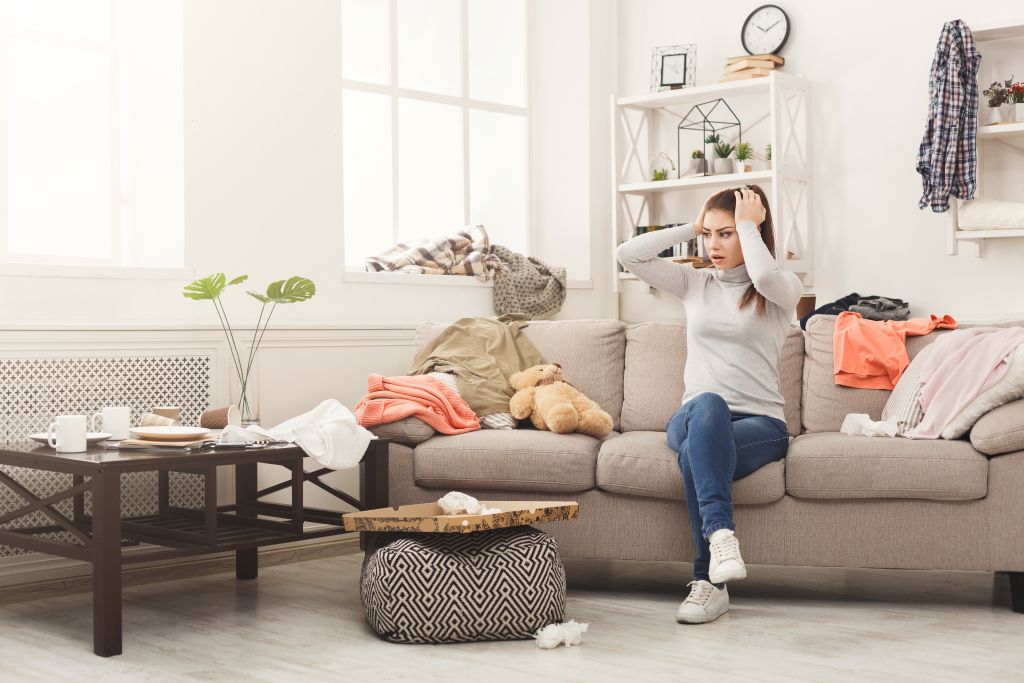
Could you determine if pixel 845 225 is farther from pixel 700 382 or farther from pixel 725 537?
pixel 725 537

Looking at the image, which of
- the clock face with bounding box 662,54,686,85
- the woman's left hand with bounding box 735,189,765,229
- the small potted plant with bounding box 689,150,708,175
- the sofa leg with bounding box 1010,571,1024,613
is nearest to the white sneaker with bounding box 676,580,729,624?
the sofa leg with bounding box 1010,571,1024,613

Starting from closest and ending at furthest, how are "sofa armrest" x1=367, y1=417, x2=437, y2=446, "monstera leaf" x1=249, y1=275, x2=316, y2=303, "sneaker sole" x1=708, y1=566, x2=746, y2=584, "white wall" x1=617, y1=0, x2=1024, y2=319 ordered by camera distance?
"sneaker sole" x1=708, y1=566, x2=746, y2=584 < "sofa armrest" x1=367, y1=417, x2=437, y2=446 < "monstera leaf" x1=249, y1=275, x2=316, y2=303 < "white wall" x1=617, y1=0, x2=1024, y2=319

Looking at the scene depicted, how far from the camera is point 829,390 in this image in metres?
3.64

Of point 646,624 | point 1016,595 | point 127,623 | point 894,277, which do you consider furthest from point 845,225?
point 127,623

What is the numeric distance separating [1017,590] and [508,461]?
Result: 141 cm

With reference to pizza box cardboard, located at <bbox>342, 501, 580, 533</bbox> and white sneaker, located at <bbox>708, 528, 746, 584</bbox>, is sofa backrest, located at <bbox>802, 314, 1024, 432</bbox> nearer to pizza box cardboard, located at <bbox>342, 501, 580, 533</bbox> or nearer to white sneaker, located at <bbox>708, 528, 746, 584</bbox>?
white sneaker, located at <bbox>708, 528, 746, 584</bbox>

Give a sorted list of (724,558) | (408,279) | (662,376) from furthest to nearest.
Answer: (408,279), (662,376), (724,558)

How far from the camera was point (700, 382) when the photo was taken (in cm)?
330

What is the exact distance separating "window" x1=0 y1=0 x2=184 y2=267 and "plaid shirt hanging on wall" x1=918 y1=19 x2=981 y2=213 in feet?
8.51

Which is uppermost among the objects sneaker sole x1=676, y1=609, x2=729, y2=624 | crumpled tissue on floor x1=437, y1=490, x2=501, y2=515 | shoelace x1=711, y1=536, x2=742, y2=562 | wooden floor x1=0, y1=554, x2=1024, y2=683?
crumpled tissue on floor x1=437, y1=490, x2=501, y2=515

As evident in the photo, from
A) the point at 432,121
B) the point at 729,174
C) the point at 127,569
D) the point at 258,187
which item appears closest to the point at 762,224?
the point at 729,174

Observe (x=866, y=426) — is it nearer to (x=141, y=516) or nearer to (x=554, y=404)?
(x=554, y=404)

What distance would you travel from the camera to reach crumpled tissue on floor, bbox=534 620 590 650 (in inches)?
107

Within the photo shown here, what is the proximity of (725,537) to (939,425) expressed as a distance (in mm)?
774
